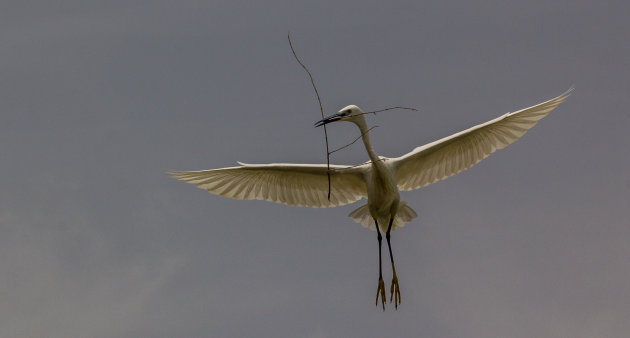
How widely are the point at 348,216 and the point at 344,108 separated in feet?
6.95

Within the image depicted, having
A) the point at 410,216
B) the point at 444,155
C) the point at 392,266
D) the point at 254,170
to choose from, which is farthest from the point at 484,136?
the point at 254,170

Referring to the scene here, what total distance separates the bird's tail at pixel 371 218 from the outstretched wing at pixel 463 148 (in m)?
0.61

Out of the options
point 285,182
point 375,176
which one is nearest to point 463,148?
point 375,176

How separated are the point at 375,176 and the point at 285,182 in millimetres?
1869

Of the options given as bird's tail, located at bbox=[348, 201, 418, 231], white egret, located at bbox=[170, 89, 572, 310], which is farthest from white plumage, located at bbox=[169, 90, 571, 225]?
bird's tail, located at bbox=[348, 201, 418, 231]

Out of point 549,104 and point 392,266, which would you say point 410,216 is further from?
point 549,104

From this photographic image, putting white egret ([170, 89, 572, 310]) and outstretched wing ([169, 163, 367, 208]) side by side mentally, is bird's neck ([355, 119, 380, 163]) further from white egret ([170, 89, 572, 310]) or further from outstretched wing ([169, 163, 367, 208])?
outstretched wing ([169, 163, 367, 208])

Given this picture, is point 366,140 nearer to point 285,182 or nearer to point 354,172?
point 354,172

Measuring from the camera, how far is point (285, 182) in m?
16.1

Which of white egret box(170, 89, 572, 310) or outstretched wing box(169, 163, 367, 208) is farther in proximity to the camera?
outstretched wing box(169, 163, 367, 208)

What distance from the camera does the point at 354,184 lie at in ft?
52.4

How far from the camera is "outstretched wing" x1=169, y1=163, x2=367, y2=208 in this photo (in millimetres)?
15617

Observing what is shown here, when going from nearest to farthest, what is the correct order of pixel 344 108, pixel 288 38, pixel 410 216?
pixel 288 38
pixel 344 108
pixel 410 216

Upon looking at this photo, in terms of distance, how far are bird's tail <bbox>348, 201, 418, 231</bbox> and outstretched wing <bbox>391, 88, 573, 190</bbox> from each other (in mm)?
614
